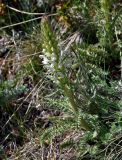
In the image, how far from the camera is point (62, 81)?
241 centimetres

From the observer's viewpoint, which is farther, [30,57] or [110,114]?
[30,57]

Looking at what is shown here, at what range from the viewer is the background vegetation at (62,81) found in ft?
8.75

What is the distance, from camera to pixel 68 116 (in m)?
2.96

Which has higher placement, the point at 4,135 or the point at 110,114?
the point at 110,114

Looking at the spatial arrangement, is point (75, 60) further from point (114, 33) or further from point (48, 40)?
point (48, 40)

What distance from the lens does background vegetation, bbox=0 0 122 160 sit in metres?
2.67

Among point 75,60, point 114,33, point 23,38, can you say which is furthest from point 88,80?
point 23,38

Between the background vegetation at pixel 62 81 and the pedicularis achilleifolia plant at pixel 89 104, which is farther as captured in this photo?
the background vegetation at pixel 62 81

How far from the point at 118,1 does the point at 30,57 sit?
32.8 inches

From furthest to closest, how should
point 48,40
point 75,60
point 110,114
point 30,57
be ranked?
point 30,57, point 75,60, point 110,114, point 48,40

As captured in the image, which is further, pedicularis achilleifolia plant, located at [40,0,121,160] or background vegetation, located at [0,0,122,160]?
background vegetation, located at [0,0,122,160]

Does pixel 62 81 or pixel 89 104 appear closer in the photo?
pixel 62 81

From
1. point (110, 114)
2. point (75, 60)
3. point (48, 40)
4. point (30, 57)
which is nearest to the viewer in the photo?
point (48, 40)

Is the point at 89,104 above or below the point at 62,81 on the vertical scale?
below
